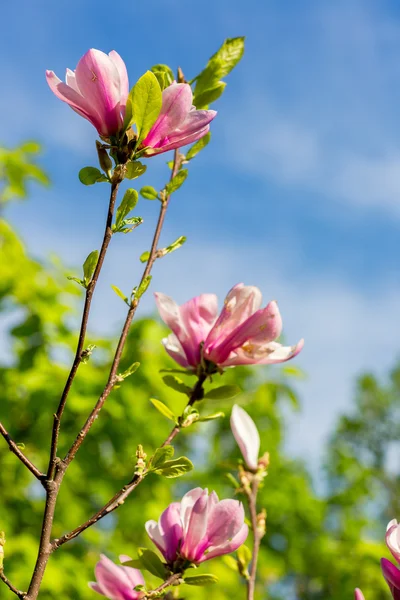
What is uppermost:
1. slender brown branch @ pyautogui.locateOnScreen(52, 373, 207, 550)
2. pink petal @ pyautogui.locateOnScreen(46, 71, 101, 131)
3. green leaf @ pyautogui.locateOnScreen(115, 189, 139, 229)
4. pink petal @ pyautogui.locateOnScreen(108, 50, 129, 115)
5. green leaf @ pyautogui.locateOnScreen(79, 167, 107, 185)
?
pink petal @ pyautogui.locateOnScreen(108, 50, 129, 115)

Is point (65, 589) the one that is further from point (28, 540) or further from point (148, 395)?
point (148, 395)

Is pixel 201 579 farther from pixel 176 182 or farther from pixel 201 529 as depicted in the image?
pixel 176 182

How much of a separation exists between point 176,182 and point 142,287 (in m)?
0.19

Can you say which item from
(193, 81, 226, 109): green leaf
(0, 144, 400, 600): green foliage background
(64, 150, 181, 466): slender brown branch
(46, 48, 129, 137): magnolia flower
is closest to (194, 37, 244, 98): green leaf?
(193, 81, 226, 109): green leaf

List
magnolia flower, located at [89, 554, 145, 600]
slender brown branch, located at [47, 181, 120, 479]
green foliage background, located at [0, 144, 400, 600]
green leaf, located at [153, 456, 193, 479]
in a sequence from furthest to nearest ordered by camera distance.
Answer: green foliage background, located at [0, 144, 400, 600]
magnolia flower, located at [89, 554, 145, 600]
green leaf, located at [153, 456, 193, 479]
slender brown branch, located at [47, 181, 120, 479]

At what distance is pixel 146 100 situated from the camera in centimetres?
78

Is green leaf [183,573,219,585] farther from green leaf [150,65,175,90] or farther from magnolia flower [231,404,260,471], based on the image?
green leaf [150,65,175,90]

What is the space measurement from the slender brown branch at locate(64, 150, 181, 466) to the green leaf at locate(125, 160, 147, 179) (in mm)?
145

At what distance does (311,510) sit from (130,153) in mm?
12461

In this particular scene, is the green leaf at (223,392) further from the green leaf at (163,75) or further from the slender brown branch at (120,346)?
the green leaf at (163,75)

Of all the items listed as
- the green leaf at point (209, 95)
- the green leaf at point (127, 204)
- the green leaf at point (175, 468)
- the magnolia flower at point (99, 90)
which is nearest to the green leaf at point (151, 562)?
the green leaf at point (175, 468)

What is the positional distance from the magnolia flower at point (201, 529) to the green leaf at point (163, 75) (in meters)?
0.54

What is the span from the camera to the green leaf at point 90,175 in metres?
0.82

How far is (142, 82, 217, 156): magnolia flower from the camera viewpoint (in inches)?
32.0
